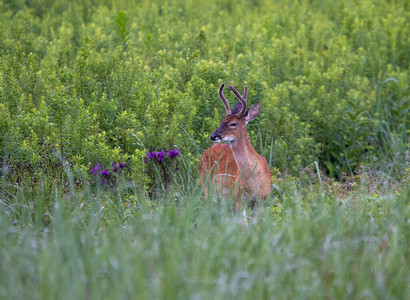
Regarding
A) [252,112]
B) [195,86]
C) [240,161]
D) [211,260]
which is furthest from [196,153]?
[211,260]

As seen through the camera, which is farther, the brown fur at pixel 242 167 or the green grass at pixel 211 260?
the brown fur at pixel 242 167

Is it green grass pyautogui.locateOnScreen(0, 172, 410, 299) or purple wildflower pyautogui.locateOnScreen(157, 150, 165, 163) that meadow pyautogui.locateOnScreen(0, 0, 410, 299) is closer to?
green grass pyautogui.locateOnScreen(0, 172, 410, 299)

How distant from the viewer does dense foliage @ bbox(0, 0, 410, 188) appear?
6219mm

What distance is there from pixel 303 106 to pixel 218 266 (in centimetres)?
558

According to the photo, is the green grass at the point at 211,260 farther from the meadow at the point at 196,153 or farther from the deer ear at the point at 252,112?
the deer ear at the point at 252,112

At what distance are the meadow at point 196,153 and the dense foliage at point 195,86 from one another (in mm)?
29

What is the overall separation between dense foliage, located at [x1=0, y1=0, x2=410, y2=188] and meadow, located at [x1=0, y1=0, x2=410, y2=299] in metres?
0.03

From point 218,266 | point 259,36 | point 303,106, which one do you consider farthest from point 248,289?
point 259,36

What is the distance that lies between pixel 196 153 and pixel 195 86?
1.18 m

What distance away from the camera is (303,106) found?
840cm

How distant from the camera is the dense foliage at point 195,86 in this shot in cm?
622

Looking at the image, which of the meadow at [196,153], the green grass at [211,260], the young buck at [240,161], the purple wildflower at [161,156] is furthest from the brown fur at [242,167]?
the green grass at [211,260]

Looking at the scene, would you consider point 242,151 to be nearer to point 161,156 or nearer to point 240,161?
point 240,161

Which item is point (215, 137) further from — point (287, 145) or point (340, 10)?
point (340, 10)
